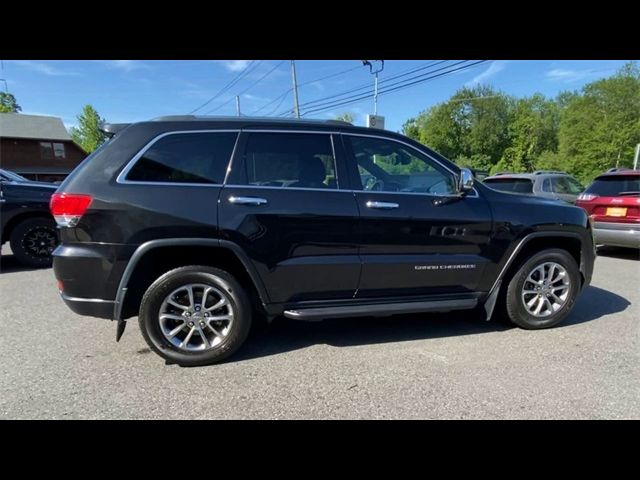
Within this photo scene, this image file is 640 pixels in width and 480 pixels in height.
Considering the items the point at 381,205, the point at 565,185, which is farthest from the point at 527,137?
the point at 381,205

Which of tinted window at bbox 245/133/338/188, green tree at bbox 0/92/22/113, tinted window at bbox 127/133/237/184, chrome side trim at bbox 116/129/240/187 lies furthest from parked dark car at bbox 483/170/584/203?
green tree at bbox 0/92/22/113

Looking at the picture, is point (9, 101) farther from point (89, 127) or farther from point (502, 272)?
point (502, 272)

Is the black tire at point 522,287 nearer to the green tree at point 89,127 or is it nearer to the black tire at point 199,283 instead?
the black tire at point 199,283

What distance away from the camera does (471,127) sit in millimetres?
53281

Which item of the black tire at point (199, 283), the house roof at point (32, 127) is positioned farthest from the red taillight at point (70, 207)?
the house roof at point (32, 127)

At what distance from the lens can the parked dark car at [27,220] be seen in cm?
570

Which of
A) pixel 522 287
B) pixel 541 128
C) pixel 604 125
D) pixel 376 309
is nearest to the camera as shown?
pixel 376 309

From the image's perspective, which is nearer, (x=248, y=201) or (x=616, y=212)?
(x=248, y=201)

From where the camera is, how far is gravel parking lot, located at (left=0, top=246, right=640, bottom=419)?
91.3 inches

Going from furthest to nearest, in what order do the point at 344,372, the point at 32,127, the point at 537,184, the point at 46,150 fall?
the point at 32,127
the point at 46,150
the point at 537,184
the point at 344,372

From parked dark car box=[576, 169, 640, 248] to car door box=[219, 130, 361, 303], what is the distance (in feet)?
20.5

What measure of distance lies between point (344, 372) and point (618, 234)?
21.7 ft
